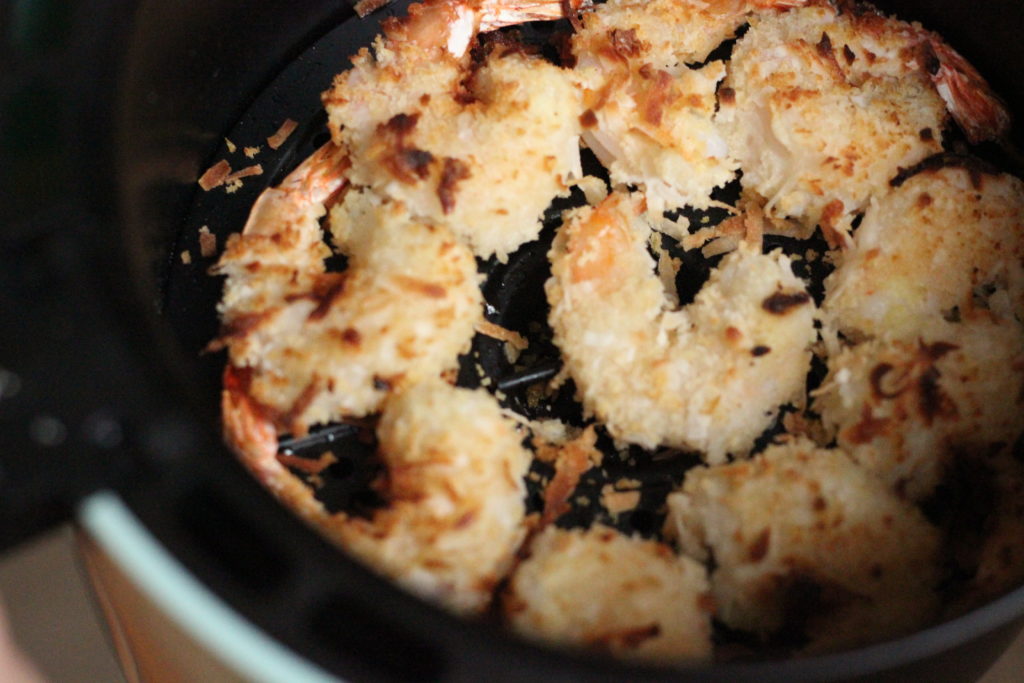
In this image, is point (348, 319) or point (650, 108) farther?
point (650, 108)

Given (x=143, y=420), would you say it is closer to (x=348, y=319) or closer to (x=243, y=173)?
(x=348, y=319)

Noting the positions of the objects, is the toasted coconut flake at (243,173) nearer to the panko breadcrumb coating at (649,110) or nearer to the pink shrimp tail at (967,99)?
the panko breadcrumb coating at (649,110)

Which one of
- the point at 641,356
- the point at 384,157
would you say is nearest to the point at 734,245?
the point at 641,356

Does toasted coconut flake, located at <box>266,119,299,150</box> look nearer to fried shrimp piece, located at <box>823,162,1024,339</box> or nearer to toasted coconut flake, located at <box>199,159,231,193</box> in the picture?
toasted coconut flake, located at <box>199,159,231,193</box>

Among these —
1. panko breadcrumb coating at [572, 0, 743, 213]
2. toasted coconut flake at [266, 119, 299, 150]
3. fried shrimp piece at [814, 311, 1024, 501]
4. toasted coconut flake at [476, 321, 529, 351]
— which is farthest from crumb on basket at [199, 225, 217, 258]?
fried shrimp piece at [814, 311, 1024, 501]

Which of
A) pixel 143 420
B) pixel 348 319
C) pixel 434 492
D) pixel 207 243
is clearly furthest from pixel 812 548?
pixel 207 243

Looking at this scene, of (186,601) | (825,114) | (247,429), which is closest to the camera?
(186,601)

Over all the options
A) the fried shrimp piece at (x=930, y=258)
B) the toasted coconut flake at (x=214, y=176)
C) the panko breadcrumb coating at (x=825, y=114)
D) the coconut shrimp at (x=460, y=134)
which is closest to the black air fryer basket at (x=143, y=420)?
the toasted coconut flake at (x=214, y=176)

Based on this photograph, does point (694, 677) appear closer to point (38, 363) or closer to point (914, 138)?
point (38, 363)
